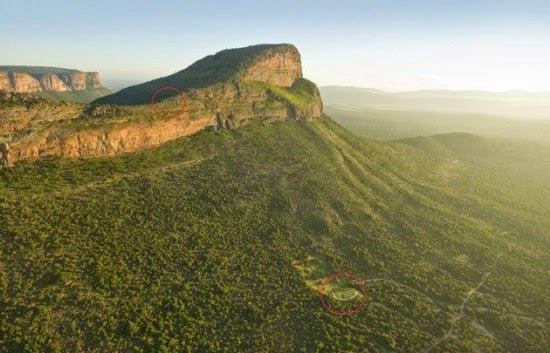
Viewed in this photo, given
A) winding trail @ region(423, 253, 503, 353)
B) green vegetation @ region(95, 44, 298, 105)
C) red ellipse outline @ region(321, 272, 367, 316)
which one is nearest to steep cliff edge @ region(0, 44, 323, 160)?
green vegetation @ region(95, 44, 298, 105)

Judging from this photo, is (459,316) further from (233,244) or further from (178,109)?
(178,109)

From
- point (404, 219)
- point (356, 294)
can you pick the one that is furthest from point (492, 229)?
point (356, 294)

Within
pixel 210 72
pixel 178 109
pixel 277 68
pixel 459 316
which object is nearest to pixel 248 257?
pixel 459 316

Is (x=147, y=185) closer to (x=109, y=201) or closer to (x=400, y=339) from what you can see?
(x=109, y=201)

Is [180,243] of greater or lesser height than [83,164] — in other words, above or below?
below

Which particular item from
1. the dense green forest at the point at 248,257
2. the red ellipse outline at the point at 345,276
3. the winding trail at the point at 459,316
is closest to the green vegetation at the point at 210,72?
the dense green forest at the point at 248,257

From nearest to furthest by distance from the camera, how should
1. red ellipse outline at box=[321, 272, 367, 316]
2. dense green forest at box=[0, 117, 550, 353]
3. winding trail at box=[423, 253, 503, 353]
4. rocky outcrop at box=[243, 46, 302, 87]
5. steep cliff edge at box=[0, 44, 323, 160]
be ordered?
dense green forest at box=[0, 117, 550, 353] → winding trail at box=[423, 253, 503, 353] → red ellipse outline at box=[321, 272, 367, 316] → steep cliff edge at box=[0, 44, 323, 160] → rocky outcrop at box=[243, 46, 302, 87]

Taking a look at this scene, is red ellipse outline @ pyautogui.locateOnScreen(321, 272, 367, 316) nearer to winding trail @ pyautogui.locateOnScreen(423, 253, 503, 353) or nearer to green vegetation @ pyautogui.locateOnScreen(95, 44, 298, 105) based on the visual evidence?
winding trail @ pyautogui.locateOnScreen(423, 253, 503, 353)
